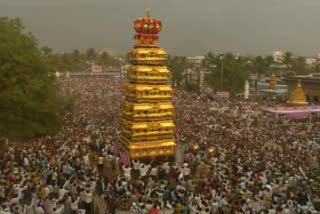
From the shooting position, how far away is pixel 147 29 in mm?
16062

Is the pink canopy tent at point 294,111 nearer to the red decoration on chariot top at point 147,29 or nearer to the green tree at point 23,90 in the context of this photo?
the red decoration on chariot top at point 147,29

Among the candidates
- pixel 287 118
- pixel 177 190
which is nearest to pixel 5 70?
pixel 177 190

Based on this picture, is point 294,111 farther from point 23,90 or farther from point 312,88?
point 23,90

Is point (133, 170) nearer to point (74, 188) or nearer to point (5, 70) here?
point (74, 188)

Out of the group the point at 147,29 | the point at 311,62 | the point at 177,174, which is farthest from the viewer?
the point at 311,62

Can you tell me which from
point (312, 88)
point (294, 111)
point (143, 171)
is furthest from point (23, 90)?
point (312, 88)

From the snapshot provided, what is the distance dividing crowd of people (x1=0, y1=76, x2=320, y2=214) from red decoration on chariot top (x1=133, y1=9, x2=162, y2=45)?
5.76 meters

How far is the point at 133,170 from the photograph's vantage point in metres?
14.7

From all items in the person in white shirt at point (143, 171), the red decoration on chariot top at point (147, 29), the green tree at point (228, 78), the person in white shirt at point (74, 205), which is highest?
the red decoration on chariot top at point (147, 29)

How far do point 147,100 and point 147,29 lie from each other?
349cm

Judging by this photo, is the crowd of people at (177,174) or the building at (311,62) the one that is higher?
the building at (311,62)

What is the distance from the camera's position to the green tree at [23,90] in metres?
Result: 19.4

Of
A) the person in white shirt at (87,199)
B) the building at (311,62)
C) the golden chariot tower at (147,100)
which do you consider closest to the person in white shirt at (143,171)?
the golden chariot tower at (147,100)

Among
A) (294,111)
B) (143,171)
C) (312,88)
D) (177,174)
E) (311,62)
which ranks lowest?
(143,171)
